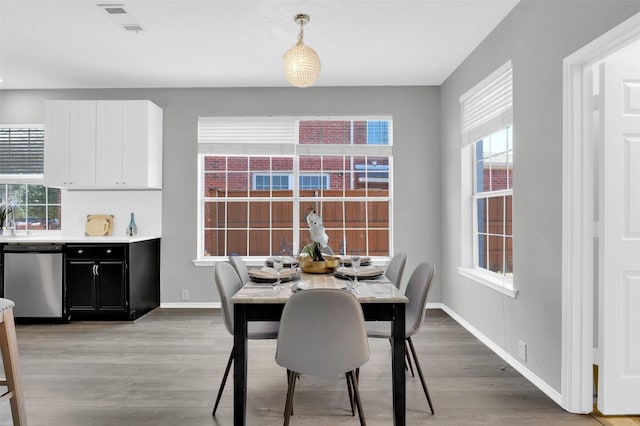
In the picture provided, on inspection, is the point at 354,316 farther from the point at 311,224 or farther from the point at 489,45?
the point at 489,45

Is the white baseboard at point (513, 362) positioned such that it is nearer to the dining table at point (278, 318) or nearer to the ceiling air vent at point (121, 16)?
the dining table at point (278, 318)

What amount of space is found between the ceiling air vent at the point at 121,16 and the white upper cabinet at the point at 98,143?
4.57 feet

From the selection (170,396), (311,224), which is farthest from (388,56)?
(170,396)

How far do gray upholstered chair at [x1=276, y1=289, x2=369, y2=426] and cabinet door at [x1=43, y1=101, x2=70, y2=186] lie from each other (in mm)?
4188

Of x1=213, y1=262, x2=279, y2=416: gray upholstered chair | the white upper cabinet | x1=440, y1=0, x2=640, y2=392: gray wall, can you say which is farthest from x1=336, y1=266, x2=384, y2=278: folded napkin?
the white upper cabinet

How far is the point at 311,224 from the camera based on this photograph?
289cm

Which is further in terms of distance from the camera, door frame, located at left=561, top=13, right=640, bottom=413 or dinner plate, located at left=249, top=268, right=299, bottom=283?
dinner plate, located at left=249, top=268, right=299, bottom=283

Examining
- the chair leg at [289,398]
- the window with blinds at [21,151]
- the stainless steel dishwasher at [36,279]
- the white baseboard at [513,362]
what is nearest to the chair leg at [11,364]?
the chair leg at [289,398]

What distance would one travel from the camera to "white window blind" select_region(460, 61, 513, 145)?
3.47 m

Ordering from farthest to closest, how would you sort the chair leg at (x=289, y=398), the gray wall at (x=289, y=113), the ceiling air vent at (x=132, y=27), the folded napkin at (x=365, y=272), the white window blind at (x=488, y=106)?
the gray wall at (x=289, y=113), the ceiling air vent at (x=132, y=27), the white window blind at (x=488, y=106), the folded napkin at (x=365, y=272), the chair leg at (x=289, y=398)

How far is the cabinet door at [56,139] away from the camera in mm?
4898

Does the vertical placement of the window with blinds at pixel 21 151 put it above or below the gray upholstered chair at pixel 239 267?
above

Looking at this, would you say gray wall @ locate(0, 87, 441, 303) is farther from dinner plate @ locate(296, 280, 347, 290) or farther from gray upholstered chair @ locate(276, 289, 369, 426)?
gray upholstered chair @ locate(276, 289, 369, 426)

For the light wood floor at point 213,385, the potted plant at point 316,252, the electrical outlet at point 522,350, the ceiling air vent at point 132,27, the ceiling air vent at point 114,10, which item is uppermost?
the ceiling air vent at point 132,27
